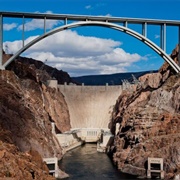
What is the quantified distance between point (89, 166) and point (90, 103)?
4147 centimetres

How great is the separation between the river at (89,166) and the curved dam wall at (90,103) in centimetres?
2005

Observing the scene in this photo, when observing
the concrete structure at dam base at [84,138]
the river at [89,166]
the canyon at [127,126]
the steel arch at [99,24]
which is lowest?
the river at [89,166]

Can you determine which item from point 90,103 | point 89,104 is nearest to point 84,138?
point 89,104

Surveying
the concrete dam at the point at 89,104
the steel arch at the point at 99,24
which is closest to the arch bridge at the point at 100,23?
the steel arch at the point at 99,24

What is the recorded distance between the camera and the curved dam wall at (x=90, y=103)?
9519 cm

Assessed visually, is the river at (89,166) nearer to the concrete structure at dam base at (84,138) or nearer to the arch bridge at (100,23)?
the concrete structure at dam base at (84,138)

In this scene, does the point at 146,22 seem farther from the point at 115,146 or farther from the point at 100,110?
the point at 100,110

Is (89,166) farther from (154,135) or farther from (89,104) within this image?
(89,104)

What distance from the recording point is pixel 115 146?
65.4m

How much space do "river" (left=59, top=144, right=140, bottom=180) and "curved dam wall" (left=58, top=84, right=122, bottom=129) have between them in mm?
20046

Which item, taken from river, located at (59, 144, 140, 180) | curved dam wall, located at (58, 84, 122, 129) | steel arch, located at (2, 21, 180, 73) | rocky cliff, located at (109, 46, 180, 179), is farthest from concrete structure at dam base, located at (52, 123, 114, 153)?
steel arch, located at (2, 21, 180, 73)

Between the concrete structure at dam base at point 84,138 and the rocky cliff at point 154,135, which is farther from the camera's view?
the concrete structure at dam base at point 84,138

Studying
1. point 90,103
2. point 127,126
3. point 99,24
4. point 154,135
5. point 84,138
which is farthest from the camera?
point 90,103

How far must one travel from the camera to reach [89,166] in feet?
186
